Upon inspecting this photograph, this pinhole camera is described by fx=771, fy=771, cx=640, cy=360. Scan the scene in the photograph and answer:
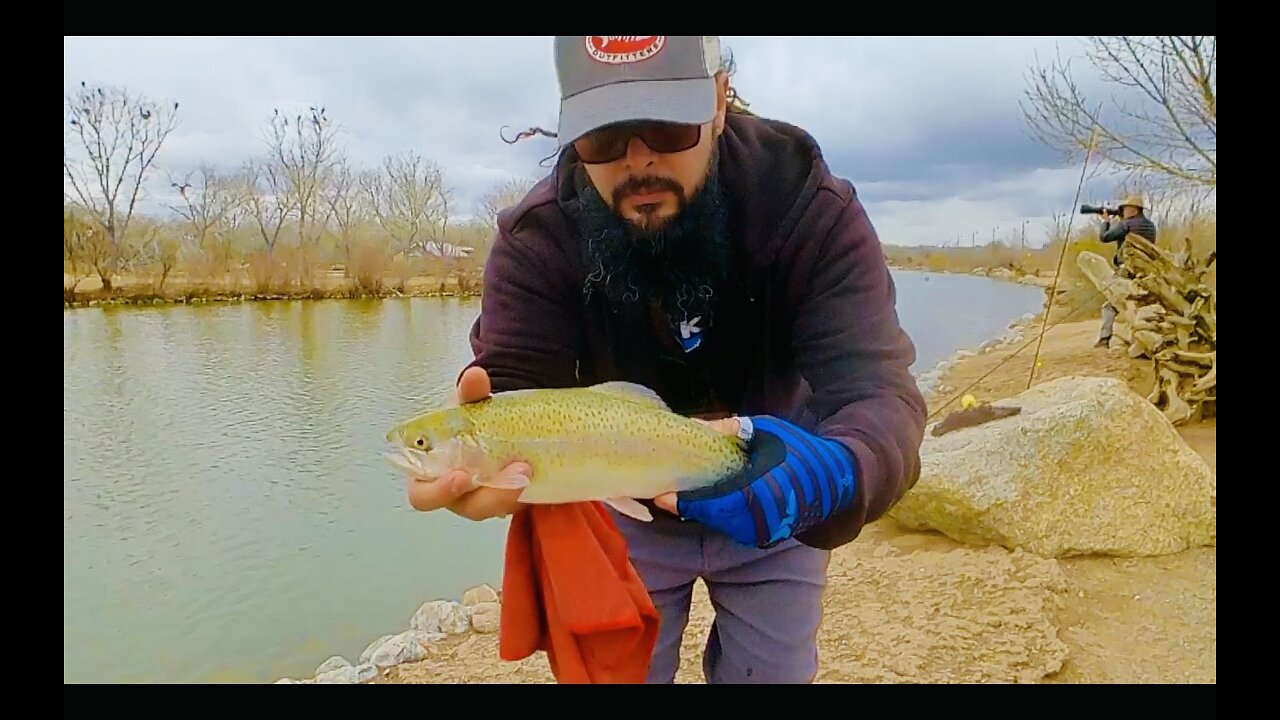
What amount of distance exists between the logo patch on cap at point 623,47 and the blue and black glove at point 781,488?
2.13 feet

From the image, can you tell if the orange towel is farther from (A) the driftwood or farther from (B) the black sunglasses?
(A) the driftwood

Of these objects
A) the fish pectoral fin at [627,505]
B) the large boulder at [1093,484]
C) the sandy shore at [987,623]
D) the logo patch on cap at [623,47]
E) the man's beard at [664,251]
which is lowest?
the sandy shore at [987,623]

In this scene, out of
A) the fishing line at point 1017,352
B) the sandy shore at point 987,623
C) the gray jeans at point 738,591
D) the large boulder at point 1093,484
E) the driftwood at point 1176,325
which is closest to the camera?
the gray jeans at point 738,591

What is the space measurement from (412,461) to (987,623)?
6.34ft

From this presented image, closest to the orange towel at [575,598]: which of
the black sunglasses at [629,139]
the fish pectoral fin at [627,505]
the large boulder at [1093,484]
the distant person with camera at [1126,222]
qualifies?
the fish pectoral fin at [627,505]

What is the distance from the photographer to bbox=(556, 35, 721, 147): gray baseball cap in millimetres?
1254

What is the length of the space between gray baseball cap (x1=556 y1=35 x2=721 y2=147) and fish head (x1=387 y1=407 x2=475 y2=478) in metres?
0.49

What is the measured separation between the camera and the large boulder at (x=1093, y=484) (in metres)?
2.67

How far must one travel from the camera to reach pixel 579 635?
53.2 inches

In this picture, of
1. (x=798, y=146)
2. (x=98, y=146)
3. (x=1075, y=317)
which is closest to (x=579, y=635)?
(x=798, y=146)

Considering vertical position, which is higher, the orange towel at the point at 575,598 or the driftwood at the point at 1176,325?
the driftwood at the point at 1176,325

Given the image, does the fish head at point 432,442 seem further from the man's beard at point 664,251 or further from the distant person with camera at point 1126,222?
the distant person with camera at point 1126,222

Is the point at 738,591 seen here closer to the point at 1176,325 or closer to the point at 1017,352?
the point at 1176,325

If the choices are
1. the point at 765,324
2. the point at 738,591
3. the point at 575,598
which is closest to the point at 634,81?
the point at 765,324
